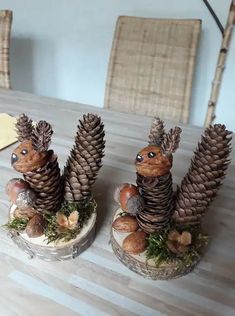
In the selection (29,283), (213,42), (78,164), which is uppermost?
(213,42)

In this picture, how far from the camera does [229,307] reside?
0.49m

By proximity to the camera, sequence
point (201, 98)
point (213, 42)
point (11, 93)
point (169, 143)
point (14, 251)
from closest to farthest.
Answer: point (169, 143), point (14, 251), point (11, 93), point (213, 42), point (201, 98)

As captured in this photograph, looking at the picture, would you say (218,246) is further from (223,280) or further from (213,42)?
(213,42)

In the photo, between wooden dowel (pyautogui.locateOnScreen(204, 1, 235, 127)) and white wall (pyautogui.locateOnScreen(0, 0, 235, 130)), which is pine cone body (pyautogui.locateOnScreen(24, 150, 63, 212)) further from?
white wall (pyautogui.locateOnScreen(0, 0, 235, 130))

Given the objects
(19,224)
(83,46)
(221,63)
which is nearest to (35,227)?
(19,224)

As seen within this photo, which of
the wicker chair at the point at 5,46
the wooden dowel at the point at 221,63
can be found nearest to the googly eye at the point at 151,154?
the wooden dowel at the point at 221,63

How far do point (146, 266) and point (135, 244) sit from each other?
0.13 feet

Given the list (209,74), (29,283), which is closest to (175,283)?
(29,283)

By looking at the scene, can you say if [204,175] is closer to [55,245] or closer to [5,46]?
[55,245]

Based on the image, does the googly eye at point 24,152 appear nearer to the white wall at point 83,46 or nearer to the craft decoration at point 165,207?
the craft decoration at point 165,207

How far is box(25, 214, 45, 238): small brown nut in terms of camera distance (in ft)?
1.69

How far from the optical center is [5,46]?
1462 millimetres

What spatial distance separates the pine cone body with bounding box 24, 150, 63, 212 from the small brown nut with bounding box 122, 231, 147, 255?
5.5 inches

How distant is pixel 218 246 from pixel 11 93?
107 cm
